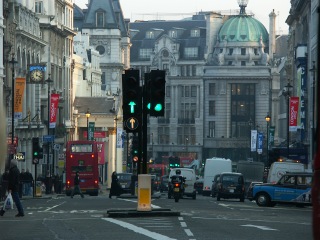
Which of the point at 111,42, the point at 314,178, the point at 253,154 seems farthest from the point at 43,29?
the point at 314,178

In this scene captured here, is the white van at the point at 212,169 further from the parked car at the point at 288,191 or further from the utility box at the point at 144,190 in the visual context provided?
the utility box at the point at 144,190

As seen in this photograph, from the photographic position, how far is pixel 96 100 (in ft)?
426

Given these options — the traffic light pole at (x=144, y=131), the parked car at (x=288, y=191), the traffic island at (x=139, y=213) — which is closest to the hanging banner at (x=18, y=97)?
the parked car at (x=288, y=191)

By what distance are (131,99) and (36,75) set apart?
4951cm

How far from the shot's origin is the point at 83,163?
8075 cm

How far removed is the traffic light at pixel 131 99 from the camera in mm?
31828

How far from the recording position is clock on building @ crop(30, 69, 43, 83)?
80625mm

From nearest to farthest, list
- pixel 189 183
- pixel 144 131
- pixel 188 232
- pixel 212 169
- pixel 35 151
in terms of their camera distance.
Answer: pixel 188 232 < pixel 144 131 < pixel 35 151 < pixel 189 183 < pixel 212 169

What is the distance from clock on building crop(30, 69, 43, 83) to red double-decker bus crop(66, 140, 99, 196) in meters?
4.46

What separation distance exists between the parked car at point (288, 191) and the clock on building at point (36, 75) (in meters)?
31.6

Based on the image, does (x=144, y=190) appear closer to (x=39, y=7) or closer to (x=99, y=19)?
(x=39, y=7)

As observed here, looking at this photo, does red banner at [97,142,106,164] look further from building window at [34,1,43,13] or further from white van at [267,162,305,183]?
white van at [267,162,305,183]

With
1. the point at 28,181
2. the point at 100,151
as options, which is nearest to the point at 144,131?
the point at 28,181

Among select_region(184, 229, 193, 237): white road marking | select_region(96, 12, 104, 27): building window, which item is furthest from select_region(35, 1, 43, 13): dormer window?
select_region(184, 229, 193, 237): white road marking
